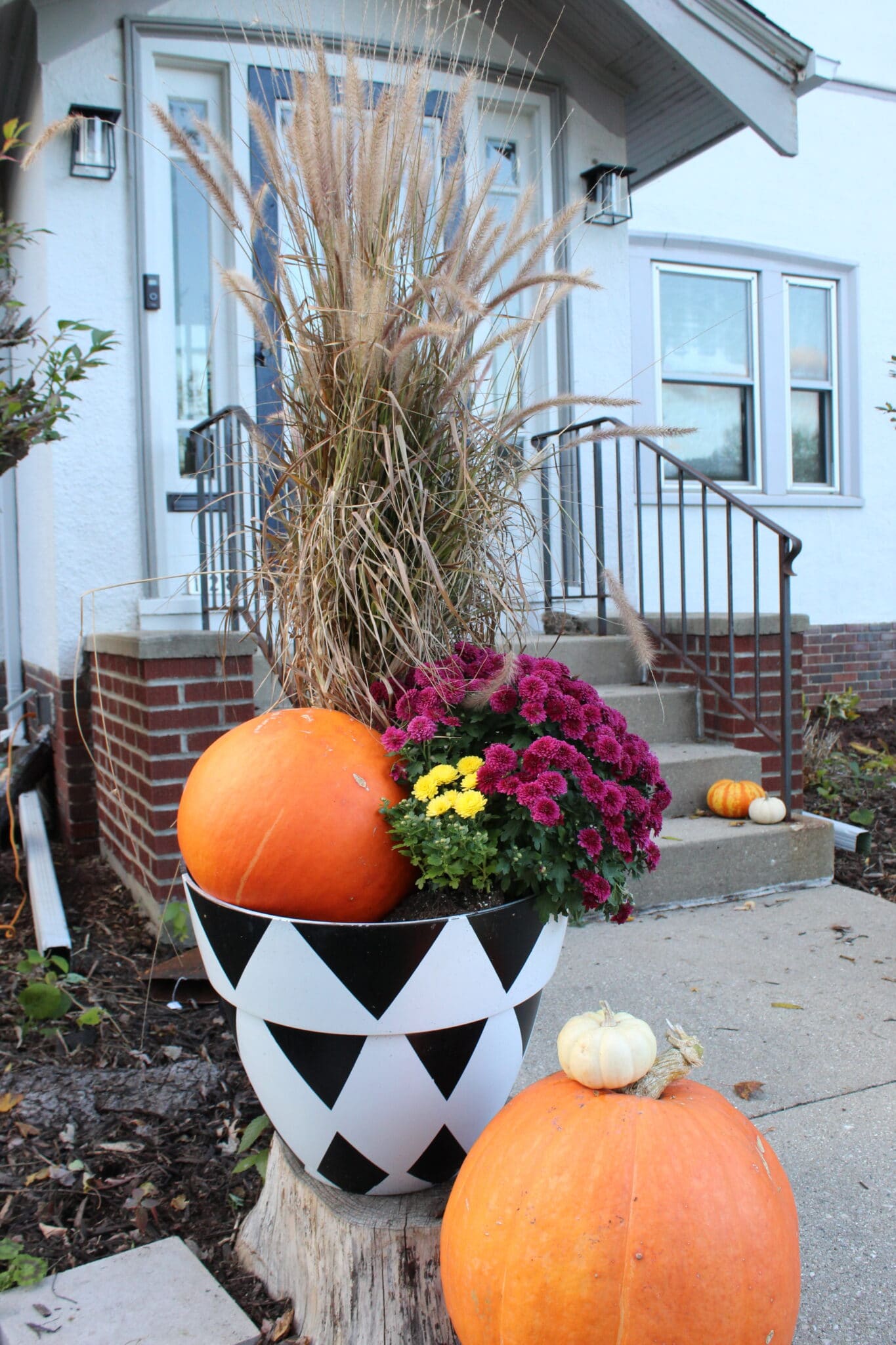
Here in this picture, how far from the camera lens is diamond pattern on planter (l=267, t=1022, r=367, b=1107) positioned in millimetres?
1213

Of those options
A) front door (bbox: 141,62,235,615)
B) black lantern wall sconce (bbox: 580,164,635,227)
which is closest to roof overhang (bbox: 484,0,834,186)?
black lantern wall sconce (bbox: 580,164,635,227)

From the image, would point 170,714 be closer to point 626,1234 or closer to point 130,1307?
point 130,1307

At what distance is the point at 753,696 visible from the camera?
370 cm

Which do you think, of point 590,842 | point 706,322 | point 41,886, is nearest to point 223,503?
point 41,886

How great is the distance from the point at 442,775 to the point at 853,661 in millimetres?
5788

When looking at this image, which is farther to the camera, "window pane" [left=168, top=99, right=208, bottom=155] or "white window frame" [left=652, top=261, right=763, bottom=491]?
"white window frame" [left=652, top=261, right=763, bottom=491]

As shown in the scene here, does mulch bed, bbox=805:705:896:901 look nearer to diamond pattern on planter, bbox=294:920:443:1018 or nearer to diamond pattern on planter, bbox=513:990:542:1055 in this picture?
diamond pattern on planter, bbox=513:990:542:1055

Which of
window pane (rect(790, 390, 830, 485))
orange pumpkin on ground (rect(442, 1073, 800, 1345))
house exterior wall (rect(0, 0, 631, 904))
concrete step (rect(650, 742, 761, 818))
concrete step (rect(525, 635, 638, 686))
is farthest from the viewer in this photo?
window pane (rect(790, 390, 830, 485))

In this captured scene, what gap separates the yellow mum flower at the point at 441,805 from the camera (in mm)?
1293

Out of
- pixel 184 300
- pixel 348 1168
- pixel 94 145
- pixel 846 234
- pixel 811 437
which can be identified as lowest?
pixel 348 1168

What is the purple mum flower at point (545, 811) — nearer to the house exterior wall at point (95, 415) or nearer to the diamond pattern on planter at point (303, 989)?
the diamond pattern on planter at point (303, 989)

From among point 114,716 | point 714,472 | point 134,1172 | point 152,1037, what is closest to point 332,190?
point 134,1172

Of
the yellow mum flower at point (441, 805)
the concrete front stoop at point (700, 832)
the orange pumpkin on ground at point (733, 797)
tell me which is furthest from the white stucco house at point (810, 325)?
the yellow mum flower at point (441, 805)

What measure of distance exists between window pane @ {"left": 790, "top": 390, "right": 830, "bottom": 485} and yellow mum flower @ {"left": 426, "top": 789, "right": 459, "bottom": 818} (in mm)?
5853
